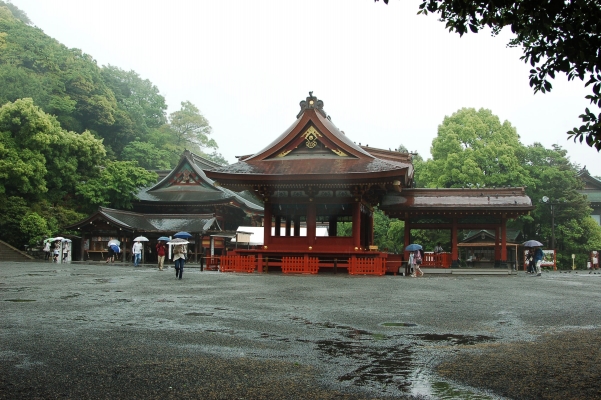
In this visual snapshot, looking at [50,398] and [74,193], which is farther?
[74,193]

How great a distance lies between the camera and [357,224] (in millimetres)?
26156

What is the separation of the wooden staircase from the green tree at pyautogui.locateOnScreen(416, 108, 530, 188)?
31.6 metres

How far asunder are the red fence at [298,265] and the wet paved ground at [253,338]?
10.8m

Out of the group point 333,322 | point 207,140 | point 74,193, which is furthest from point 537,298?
point 207,140

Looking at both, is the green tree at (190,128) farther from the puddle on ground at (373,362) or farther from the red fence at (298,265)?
the puddle on ground at (373,362)

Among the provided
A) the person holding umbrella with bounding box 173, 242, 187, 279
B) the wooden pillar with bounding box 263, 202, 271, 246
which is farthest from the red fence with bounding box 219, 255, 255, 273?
the person holding umbrella with bounding box 173, 242, 187, 279

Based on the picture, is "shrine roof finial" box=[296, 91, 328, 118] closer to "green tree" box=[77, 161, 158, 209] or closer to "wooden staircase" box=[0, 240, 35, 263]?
"green tree" box=[77, 161, 158, 209]

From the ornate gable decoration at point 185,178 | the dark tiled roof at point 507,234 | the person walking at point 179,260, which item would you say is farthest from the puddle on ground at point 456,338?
the ornate gable decoration at point 185,178

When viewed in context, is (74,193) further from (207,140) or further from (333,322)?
(207,140)

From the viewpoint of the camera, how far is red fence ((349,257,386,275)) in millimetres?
24938

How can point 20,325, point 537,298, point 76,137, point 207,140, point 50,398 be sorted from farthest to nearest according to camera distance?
point 207,140 < point 76,137 < point 537,298 < point 20,325 < point 50,398

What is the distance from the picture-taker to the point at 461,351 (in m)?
6.98

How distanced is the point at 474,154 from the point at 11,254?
35984 millimetres

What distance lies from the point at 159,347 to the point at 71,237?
4099 cm
